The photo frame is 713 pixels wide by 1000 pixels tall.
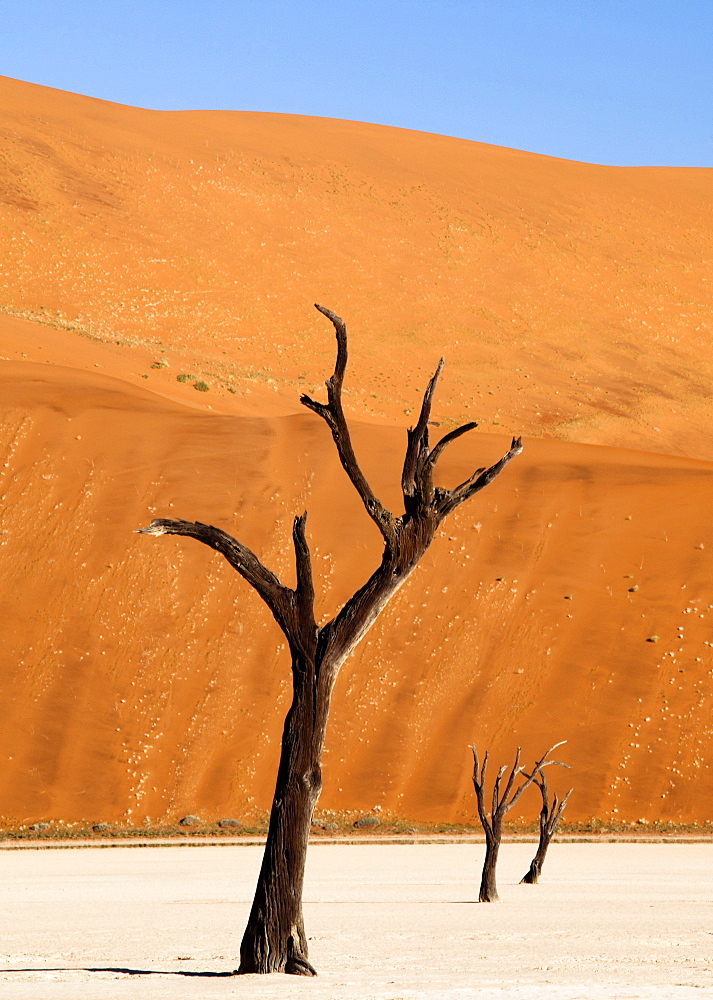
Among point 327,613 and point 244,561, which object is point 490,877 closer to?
point 244,561

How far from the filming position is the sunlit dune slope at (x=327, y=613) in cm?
2638

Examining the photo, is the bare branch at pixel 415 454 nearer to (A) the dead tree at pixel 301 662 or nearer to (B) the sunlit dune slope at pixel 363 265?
(A) the dead tree at pixel 301 662

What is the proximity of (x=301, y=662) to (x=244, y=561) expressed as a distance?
0.88m

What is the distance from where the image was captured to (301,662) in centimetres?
935

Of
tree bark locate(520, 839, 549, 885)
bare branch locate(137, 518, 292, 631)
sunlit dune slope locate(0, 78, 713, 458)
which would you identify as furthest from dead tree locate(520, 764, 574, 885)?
sunlit dune slope locate(0, 78, 713, 458)

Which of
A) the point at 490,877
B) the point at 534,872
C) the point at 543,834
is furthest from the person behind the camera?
the point at 534,872

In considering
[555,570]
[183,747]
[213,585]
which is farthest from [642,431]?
[183,747]

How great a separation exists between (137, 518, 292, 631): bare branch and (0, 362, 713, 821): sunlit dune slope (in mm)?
17093

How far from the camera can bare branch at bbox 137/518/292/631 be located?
30.6ft

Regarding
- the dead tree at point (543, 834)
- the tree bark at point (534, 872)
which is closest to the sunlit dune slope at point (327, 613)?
the tree bark at point (534, 872)

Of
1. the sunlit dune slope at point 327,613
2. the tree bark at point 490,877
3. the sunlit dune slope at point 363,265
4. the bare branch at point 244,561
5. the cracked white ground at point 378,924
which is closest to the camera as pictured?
the cracked white ground at point 378,924

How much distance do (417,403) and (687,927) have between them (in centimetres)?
4120

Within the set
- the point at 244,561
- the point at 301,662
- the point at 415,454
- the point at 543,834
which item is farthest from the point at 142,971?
the point at 543,834

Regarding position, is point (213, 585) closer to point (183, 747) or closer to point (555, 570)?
point (183, 747)
